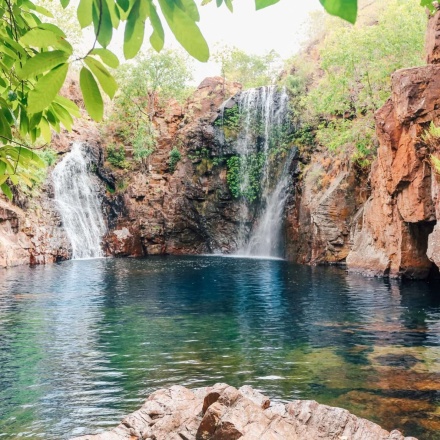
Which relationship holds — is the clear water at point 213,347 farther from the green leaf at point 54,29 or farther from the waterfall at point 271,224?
the waterfall at point 271,224

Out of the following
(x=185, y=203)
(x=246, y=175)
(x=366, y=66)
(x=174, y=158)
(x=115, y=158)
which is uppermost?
(x=366, y=66)

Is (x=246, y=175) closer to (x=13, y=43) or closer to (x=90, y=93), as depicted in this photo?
(x=13, y=43)

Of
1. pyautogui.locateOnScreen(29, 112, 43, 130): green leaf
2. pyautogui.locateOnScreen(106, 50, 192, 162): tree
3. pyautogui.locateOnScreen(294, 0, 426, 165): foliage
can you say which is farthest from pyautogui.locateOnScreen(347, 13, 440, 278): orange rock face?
pyautogui.locateOnScreen(106, 50, 192, 162): tree

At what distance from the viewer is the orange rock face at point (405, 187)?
18.5 m

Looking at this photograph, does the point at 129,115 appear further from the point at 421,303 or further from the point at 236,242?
the point at 421,303

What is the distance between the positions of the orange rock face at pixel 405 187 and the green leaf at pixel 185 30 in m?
16.8

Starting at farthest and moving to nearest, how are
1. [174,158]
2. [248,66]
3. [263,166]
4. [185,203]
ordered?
[248,66] < [174,158] < [185,203] < [263,166]

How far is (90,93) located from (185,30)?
15.3 inches

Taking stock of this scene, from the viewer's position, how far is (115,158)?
135 ft

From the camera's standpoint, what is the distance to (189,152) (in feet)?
131

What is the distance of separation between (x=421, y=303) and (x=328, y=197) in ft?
41.4

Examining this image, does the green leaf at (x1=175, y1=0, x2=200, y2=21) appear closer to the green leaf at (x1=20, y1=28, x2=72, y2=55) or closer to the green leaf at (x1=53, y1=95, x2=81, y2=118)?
the green leaf at (x1=20, y1=28, x2=72, y2=55)

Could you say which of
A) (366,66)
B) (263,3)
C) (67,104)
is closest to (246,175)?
(366,66)

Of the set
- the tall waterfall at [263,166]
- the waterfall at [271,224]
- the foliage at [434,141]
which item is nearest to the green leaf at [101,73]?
the foliage at [434,141]
